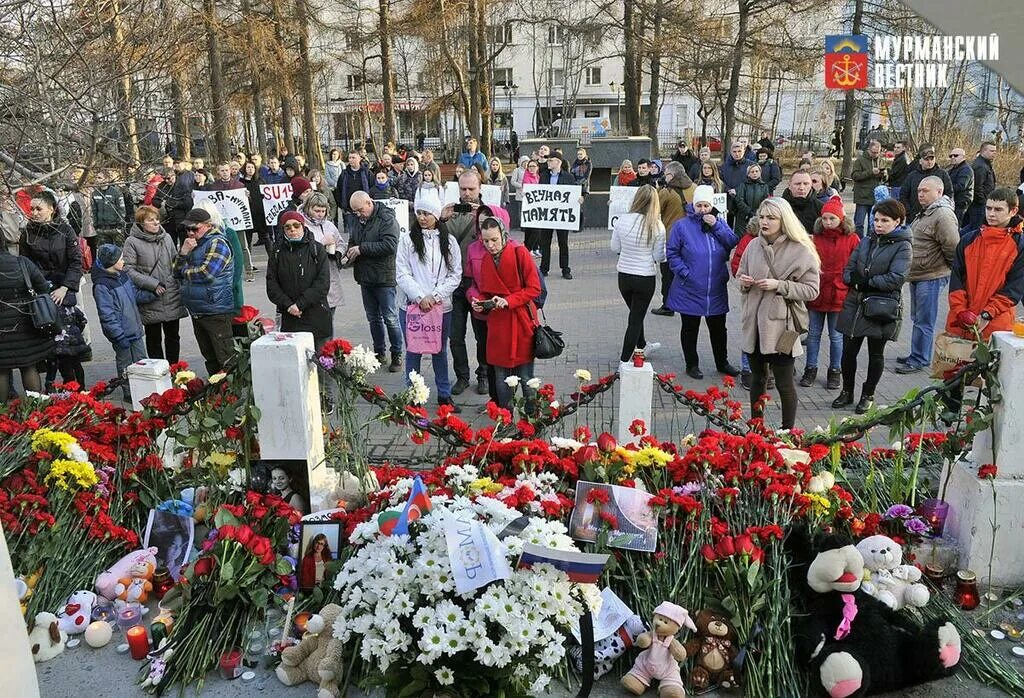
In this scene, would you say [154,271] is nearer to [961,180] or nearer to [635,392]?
[635,392]

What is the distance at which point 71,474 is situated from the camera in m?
4.53

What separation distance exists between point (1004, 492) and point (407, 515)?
115 inches

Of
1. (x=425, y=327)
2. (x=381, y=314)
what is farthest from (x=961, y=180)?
(x=425, y=327)

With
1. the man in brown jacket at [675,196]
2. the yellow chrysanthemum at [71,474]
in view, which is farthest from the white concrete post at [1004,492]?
the man in brown jacket at [675,196]

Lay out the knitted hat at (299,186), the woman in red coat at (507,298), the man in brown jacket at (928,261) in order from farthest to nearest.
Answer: the knitted hat at (299,186), the man in brown jacket at (928,261), the woman in red coat at (507,298)

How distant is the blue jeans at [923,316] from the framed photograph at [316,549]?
6.10 metres

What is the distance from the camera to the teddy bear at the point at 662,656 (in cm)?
353

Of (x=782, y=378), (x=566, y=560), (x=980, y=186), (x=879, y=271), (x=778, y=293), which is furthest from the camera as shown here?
(x=980, y=186)

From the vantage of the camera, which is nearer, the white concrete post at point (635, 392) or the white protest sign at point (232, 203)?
the white concrete post at point (635, 392)

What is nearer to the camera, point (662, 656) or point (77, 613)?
point (662, 656)

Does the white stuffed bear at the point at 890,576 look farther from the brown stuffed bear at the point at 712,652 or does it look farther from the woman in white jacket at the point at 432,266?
the woman in white jacket at the point at 432,266

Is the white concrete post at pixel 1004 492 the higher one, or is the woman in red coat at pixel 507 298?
the woman in red coat at pixel 507 298

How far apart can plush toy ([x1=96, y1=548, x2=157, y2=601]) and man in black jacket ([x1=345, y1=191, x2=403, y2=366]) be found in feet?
13.0

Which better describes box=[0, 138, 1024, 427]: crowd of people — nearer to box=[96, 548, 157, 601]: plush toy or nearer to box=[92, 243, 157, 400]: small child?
box=[92, 243, 157, 400]: small child
